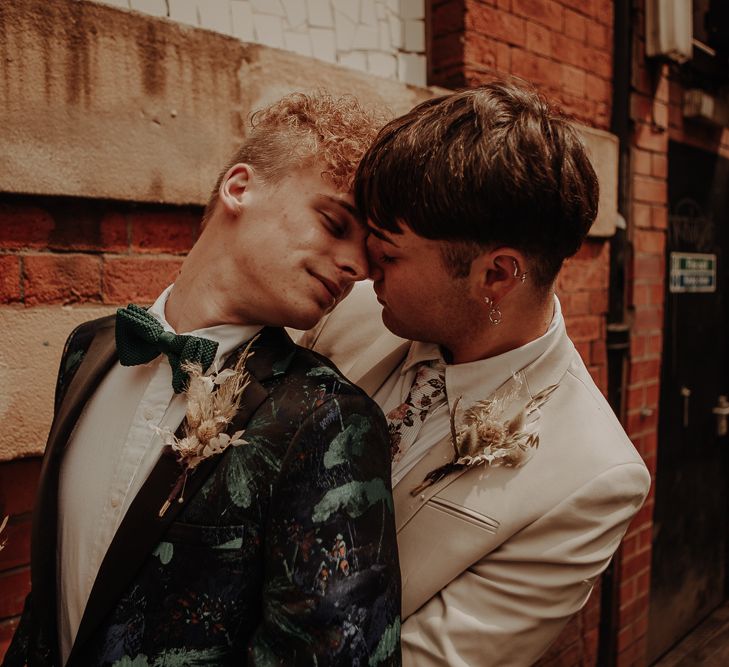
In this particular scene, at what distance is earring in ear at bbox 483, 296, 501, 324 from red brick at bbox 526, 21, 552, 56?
183cm

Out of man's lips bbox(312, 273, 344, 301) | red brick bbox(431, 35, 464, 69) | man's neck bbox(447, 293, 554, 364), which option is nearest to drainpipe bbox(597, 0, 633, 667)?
red brick bbox(431, 35, 464, 69)

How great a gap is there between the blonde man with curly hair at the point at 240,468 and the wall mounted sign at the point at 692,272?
304 cm

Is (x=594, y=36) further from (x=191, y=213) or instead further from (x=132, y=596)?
(x=132, y=596)

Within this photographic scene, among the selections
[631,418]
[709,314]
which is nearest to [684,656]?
[631,418]

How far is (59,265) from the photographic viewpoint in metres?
1.82

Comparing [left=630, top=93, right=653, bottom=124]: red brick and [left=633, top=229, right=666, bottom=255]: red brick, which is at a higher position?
[left=630, top=93, right=653, bottom=124]: red brick

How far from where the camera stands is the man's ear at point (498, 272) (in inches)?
58.3

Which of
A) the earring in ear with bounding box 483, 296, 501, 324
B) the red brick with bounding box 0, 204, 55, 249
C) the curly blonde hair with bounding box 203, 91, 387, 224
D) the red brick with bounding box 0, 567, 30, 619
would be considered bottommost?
the red brick with bounding box 0, 567, 30, 619

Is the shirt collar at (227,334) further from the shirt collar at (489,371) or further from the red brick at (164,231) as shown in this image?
the red brick at (164,231)

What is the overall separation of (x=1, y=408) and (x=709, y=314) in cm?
409

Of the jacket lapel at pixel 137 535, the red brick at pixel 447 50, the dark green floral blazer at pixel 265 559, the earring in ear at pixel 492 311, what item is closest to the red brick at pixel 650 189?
the red brick at pixel 447 50

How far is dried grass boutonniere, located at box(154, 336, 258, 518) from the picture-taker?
3.73 ft

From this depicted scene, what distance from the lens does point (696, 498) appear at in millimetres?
4391

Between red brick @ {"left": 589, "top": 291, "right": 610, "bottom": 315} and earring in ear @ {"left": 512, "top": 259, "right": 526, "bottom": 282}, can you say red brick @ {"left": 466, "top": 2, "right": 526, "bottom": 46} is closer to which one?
red brick @ {"left": 589, "top": 291, "right": 610, "bottom": 315}
